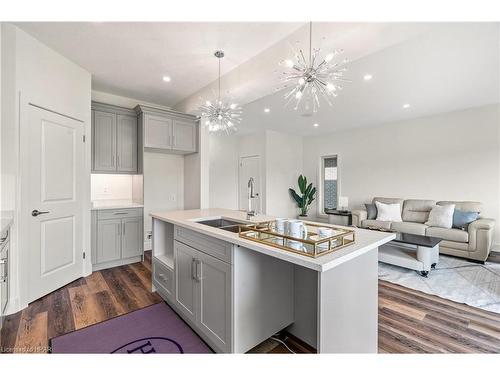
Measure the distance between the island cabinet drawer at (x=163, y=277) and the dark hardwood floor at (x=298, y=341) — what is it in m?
0.20

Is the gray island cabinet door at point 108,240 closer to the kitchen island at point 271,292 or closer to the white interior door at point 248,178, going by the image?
the kitchen island at point 271,292

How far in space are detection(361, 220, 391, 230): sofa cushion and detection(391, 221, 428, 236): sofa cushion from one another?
85 mm

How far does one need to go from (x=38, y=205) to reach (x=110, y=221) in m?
0.95

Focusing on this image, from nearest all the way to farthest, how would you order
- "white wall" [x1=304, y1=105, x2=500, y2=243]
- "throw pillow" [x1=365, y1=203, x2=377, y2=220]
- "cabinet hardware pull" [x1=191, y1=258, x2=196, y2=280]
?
"cabinet hardware pull" [x1=191, y1=258, x2=196, y2=280], "white wall" [x1=304, y1=105, x2=500, y2=243], "throw pillow" [x1=365, y1=203, x2=377, y2=220]

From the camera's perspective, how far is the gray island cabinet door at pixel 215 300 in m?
1.47

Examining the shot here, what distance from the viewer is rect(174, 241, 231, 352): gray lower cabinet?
1491mm

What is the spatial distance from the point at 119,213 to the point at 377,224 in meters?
4.52

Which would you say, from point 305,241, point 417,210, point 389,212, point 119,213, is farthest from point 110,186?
point 417,210

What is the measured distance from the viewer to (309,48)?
2.15 meters

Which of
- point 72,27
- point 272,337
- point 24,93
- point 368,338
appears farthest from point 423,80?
point 24,93

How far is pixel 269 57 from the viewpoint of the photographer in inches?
98.7

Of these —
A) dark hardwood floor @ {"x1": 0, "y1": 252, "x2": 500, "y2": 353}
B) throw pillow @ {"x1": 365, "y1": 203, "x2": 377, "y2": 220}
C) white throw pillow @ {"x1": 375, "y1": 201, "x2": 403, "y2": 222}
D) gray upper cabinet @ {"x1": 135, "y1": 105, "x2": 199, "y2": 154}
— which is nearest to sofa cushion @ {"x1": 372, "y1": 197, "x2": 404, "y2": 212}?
white throw pillow @ {"x1": 375, "y1": 201, "x2": 403, "y2": 222}

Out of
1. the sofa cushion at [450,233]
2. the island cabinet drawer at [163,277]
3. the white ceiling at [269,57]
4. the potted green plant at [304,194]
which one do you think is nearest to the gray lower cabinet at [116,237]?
the island cabinet drawer at [163,277]

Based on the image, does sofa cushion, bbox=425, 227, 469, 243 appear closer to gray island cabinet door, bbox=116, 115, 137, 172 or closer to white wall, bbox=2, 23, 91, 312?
gray island cabinet door, bbox=116, 115, 137, 172
